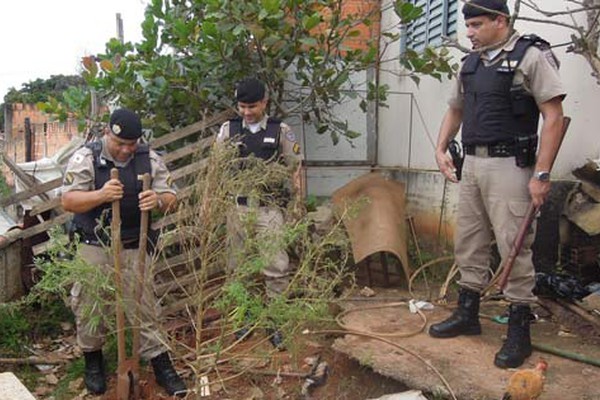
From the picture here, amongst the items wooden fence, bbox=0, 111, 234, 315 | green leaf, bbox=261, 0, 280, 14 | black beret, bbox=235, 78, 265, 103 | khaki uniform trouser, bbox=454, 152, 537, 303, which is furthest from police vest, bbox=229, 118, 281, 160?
khaki uniform trouser, bbox=454, 152, 537, 303

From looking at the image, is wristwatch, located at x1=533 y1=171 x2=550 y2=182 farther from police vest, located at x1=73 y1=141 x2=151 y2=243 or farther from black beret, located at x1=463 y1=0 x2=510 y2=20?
police vest, located at x1=73 y1=141 x2=151 y2=243

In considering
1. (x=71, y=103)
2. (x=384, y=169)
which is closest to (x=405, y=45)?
(x=384, y=169)

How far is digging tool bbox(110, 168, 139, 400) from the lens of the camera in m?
2.95

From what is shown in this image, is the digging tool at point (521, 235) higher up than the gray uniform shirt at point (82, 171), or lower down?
lower down

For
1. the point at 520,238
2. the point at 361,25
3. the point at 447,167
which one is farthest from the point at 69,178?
the point at 361,25

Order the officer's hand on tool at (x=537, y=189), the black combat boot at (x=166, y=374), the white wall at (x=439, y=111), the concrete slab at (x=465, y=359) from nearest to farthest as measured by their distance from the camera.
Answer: the concrete slab at (x=465, y=359) < the officer's hand on tool at (x=537, y=189) < the black combat boot at (x=166, y=374) < the white wall at (x=439, y=111)

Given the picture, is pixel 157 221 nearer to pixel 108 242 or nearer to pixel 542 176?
pixel 108 242

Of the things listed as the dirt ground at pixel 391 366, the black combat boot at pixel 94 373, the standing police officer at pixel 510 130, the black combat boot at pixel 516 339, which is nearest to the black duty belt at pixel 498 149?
the standing police officer at pixel 510 130

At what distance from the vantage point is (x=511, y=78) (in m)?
3.02

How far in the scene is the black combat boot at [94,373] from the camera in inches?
141

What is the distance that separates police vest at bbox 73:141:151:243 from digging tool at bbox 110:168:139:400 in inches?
4.9

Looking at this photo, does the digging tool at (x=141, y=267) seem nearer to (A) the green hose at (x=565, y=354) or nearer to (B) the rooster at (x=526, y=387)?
(B) the rooster at (x=526, y=387)

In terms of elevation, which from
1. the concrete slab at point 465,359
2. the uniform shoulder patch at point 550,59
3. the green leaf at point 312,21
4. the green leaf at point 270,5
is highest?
the green leaf at point 270,5

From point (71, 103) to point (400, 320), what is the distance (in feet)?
11.4
